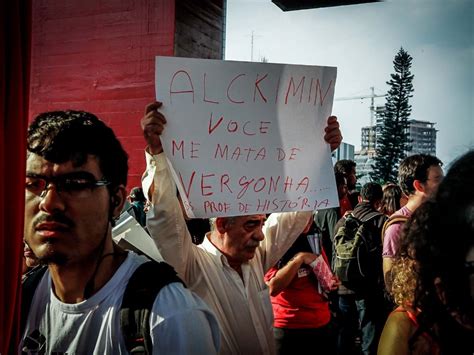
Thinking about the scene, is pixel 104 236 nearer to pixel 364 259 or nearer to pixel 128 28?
pixel 364 259

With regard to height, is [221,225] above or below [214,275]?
above

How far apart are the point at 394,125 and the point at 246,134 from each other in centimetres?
3133

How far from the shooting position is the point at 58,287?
1516 mm

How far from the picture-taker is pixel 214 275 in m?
2.20

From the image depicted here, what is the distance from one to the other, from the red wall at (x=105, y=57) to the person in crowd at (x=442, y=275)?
5758mm

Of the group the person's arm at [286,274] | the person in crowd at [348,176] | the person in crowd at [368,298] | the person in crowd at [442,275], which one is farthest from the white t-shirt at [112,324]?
the person in crowd at [348,176]

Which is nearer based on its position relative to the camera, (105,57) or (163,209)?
(163,209)

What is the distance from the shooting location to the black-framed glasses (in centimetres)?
143

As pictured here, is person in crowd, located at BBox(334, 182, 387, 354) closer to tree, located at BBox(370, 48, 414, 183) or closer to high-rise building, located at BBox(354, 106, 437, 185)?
high-rise building, located at BBox(354, 106, 437, 185)

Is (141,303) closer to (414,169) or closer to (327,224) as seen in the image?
(414,169)

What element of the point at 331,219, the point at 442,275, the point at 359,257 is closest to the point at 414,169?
the point at 359,257

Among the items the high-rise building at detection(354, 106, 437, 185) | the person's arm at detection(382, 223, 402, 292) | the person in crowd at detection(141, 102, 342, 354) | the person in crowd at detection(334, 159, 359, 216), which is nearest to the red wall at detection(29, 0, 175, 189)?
the person in crowd at detection(334, 159, 359, 216)

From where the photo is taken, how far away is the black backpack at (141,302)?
4.28ft

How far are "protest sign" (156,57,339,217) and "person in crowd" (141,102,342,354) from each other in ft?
0.31
